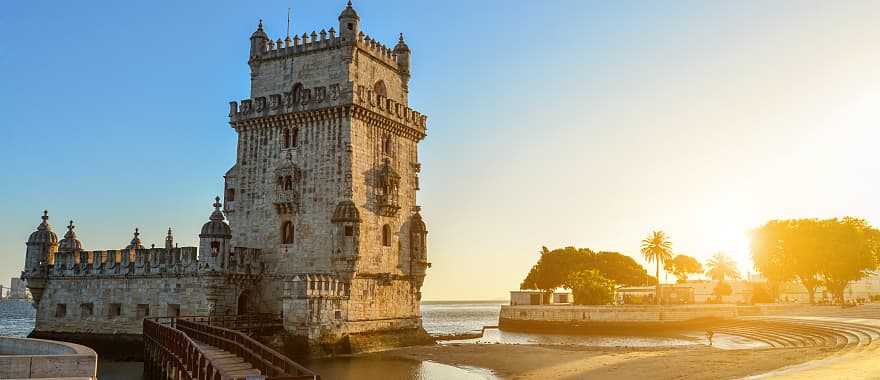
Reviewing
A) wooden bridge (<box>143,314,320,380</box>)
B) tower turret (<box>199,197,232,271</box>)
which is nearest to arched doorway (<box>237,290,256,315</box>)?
wooden bridge (<box>143,314,320,380</box>)

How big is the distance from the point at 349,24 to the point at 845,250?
5715 centimetres

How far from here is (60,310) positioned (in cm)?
4450

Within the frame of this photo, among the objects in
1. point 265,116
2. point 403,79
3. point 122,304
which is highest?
point 403,79

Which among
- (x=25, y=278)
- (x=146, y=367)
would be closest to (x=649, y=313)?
(x=146, y=367)

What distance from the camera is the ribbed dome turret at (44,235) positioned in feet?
151

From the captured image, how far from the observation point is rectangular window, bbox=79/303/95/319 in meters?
43.1

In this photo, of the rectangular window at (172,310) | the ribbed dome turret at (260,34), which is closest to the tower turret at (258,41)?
the ribbed dome turret at (260,34)

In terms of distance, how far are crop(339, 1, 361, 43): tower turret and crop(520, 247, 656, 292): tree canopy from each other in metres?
58.1

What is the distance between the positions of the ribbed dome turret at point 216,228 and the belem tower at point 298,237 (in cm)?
9

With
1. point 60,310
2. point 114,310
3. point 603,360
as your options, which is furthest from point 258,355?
point 60,310

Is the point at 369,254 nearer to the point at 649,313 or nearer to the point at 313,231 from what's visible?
the point at 313,231

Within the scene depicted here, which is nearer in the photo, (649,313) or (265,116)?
(265,116)

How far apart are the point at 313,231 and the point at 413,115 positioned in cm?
1213

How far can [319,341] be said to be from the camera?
36.5 metres
